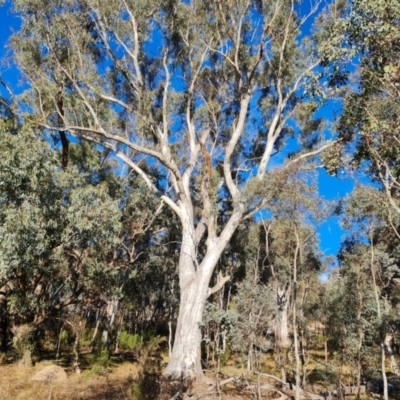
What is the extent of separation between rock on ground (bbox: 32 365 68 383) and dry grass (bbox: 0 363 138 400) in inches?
5.8

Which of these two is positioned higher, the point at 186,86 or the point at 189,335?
the point at 186,86

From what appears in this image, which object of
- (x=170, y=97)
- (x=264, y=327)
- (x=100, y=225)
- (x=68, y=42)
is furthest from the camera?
(x=170, y=97)

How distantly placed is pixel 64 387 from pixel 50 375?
0.57 meters

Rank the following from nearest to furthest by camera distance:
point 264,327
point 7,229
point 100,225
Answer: point 7,229, point 264,327, point 100,225

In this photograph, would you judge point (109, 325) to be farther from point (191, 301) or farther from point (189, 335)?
point (189, 335)

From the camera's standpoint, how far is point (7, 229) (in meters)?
8.15

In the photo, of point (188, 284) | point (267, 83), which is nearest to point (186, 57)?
point (267, 83)

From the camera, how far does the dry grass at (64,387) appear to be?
7398 millimetres

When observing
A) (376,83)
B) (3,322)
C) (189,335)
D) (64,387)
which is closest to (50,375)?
(64,387)

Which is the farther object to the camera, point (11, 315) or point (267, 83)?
point (267, 83)

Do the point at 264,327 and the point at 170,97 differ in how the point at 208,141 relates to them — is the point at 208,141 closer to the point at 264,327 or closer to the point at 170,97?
the point at 170,97

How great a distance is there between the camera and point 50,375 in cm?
870

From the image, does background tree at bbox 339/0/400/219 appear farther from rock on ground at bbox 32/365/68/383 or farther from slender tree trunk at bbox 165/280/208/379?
rock on ground at bbox 32/365/68/383

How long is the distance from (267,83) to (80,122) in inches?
278
